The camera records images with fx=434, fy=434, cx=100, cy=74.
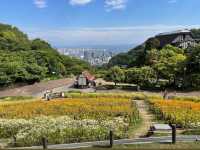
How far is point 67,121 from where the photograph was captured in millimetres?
29312

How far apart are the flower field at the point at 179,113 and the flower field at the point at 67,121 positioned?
78.5 inches

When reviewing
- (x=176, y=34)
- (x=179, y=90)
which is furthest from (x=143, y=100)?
(x=176, y=34)

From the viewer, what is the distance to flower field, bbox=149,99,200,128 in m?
28.5

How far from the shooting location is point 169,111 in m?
32.7

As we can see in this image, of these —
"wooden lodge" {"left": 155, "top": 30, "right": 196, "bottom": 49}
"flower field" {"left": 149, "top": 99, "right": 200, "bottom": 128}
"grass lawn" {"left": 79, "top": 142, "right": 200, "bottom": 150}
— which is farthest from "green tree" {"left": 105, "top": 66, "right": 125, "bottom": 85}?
"grass lawn" {"left": 79, "top": 142, "right": 200, "bottom": 150}

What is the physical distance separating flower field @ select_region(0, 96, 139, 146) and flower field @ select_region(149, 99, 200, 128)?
6.55ft

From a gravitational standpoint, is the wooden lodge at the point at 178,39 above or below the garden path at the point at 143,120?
above

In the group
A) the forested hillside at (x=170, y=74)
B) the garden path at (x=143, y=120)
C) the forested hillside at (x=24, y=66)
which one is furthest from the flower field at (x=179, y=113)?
the forested hillside at (x=24, y=66)

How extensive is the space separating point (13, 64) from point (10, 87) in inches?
156

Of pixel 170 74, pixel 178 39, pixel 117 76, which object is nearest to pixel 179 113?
pixel 170 74

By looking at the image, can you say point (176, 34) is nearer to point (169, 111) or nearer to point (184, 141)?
point (169, 111)

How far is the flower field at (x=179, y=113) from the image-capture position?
28.5 meters

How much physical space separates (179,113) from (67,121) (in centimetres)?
819

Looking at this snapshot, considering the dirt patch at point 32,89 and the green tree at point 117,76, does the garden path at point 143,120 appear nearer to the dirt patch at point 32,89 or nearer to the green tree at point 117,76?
the green tree at point 117,76
